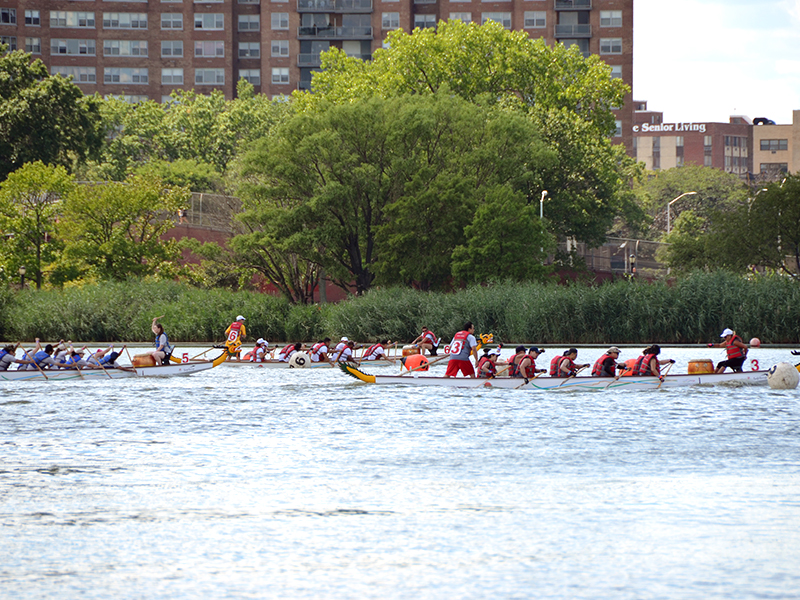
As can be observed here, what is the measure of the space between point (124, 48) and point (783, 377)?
357 feet

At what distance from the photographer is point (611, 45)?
117875 mm

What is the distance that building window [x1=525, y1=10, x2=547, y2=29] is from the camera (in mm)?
119062

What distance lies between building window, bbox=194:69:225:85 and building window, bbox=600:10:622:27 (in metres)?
43.6

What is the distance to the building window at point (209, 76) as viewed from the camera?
4924 inches

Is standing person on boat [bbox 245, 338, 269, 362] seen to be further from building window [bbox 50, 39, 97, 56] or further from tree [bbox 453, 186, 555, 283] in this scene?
building window [bbox 50, 39, 97, 56]

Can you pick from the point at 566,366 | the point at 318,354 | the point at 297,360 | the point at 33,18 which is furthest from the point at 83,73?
the point at 566,366

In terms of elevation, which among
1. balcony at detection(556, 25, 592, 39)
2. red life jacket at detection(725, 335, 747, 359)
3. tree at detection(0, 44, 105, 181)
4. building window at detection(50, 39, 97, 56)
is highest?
balcony at detection(556, 25, 592, 39)

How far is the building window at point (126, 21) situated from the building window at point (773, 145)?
387 feet

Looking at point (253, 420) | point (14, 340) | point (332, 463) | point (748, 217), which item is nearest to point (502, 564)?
point (332, 463)

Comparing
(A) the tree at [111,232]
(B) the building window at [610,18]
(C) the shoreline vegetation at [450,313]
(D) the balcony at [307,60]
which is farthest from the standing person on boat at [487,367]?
(D) the balcony at [307,60]

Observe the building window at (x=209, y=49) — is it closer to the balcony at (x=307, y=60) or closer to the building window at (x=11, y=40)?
the balcony at (x=307, y=60)

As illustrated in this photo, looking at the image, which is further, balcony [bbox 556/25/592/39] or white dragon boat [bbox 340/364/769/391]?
balcony [bbox 556/25/592/39]

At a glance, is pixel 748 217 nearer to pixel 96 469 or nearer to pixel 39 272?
pixel 39 272

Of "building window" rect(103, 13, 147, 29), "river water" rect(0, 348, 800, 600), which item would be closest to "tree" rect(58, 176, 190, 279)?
"river water" rect(0, 348, 800, 600)
